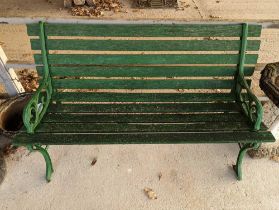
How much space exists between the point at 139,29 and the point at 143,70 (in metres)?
0.34

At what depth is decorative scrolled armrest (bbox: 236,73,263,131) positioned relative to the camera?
263 centimetres

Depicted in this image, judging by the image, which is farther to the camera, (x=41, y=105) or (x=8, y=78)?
(x=8, y=78)

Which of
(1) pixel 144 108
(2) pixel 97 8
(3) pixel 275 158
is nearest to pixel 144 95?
(1) pixel 144 108

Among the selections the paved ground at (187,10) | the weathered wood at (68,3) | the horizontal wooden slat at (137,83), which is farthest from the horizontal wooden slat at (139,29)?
the weathered wood at (68,3)

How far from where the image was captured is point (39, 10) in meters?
6.43

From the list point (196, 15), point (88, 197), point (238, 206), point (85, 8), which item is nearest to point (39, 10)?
point (85, 8)

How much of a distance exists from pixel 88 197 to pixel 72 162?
→ 0.41 meters

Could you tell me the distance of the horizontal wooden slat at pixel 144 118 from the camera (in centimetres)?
287

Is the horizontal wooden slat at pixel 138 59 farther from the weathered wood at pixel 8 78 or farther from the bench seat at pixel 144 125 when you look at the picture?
the weathered wood at pixel 8 78

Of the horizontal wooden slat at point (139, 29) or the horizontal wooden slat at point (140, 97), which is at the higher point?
the horizontal wooden slat at point (139, 29)

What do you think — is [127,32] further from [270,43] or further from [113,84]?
[270,43]

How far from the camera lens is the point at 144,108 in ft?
9.88

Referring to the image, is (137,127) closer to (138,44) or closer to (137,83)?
(137,83)

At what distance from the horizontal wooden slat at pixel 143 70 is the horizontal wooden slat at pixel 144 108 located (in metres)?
0.26
